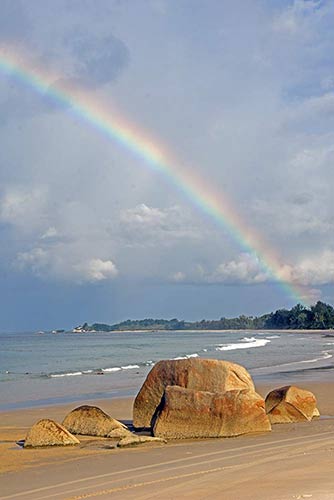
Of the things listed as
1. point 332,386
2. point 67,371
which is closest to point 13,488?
point 332,386

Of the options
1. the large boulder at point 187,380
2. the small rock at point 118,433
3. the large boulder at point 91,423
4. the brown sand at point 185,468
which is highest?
the large boulder at point 187,380

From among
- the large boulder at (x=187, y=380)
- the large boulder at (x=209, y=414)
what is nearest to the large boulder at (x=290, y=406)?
the large boulder at (x=187, y=380)

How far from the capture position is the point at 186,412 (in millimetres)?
13898

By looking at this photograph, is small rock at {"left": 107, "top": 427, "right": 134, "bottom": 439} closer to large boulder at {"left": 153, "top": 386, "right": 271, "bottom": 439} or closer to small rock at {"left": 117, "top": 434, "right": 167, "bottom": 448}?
large boulder at {"left": 153, "top": 386, "right": 271, "bottom": 439}

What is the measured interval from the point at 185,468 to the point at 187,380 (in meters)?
5.09

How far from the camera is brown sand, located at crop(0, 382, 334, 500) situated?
8.38 meters

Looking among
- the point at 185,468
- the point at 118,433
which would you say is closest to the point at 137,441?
the point at 118,433

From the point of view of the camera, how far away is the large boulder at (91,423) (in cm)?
1467

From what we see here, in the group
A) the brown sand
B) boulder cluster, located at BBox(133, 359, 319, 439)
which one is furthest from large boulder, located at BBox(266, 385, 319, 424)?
the brown sand

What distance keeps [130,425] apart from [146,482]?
7620mm

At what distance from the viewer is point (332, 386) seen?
2625 cm

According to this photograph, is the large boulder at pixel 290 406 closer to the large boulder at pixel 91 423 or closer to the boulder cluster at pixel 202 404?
the boulder cluster at pixel 202 404

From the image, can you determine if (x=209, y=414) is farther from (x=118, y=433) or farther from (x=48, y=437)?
(x=48, y=437)

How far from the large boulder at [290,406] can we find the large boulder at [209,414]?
1993 mm
